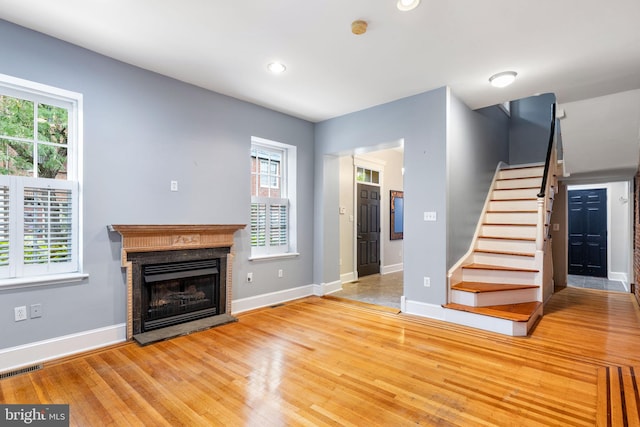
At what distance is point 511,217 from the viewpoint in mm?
4812

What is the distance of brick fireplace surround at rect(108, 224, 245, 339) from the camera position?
3.12 meters

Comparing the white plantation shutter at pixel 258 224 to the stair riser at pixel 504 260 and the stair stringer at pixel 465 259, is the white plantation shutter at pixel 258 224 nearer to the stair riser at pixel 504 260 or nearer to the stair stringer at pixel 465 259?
the stair stringer at pixel 465 259

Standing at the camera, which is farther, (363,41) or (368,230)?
(368,230)

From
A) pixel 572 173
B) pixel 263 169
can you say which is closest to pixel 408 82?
pixel 263 169

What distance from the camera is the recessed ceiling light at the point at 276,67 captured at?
324 cm

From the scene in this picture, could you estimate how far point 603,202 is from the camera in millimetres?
6734

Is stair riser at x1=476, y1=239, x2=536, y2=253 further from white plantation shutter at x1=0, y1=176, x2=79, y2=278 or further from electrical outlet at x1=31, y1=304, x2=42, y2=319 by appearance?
electrical outlet at x1=31, y1=304, x2=42, y2=319

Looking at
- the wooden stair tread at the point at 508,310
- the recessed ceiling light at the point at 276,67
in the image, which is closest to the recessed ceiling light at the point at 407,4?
the recessed ceiling light at the point at 276,67

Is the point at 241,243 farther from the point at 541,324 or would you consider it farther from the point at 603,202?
the point at 603,202

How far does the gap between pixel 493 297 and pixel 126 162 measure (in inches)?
170

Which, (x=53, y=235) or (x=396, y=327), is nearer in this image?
(x=53, y=235)

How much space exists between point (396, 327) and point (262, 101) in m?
3.32

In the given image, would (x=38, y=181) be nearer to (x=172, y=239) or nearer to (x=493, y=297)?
(x=172, y=239)

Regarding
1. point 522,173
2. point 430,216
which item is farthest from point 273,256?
point 522,173
